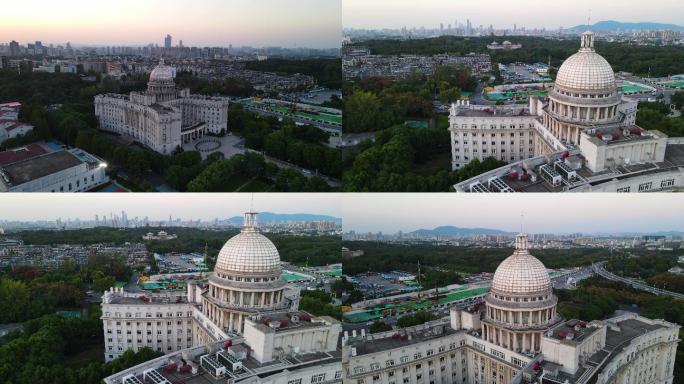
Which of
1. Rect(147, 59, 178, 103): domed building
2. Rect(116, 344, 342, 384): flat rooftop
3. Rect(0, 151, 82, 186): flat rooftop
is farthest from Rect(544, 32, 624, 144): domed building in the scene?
Rect(0, 151, 82, 186): flat rooftop

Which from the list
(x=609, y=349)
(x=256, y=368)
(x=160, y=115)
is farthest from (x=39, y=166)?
(x=609, y=349)

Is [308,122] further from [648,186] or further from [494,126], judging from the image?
[648,186]

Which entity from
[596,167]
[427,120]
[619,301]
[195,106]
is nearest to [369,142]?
[427,120]

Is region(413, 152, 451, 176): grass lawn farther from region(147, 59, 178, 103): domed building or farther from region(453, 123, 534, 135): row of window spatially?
region(147, 59, 178, 103): domed building

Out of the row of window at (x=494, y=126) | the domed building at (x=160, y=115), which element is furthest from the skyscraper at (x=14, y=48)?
the row of window at (x=494, y=126)

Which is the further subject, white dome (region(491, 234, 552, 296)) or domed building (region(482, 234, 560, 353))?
white dome (region(491, 234, 552, 296))

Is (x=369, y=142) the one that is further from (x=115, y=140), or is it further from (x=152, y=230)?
(x=152, y=230)
